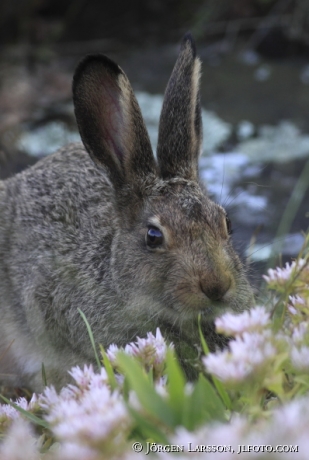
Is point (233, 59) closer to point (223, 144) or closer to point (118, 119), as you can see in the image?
point (223, 144)

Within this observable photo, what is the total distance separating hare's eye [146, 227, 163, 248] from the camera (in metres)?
4.61

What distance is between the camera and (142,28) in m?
13.1

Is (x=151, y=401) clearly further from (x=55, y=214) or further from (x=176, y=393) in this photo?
(x=55, y=214)

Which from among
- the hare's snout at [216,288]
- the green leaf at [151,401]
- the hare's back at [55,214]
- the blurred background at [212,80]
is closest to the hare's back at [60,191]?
the hare's back at [55,214]

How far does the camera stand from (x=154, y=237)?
465 cm

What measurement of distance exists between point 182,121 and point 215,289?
1561 mm

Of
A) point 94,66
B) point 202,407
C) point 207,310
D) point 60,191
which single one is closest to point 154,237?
point 207,310

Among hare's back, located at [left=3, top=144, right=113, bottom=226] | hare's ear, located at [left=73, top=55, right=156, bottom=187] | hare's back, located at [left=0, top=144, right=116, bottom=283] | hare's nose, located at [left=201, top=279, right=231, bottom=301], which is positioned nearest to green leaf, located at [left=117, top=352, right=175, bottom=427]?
hare's nose, located at [left=201, top=279, right=231, bottom=301]

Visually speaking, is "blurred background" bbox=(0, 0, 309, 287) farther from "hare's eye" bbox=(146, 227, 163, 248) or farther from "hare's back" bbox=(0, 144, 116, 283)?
"hare's eye" bbox=(146, 227, 163, 248)

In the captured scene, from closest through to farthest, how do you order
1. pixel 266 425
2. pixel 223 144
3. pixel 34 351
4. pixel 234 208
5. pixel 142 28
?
pixel 266 425 → pixel 34 351 → pixel 234 208 → pixel 223 144 → pixel 142 28

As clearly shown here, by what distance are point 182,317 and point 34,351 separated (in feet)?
5.55

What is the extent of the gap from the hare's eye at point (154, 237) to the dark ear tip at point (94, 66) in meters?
1.15

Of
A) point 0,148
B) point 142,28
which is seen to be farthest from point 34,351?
point 142,28

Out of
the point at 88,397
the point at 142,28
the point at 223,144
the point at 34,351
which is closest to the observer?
the point at 88,397
